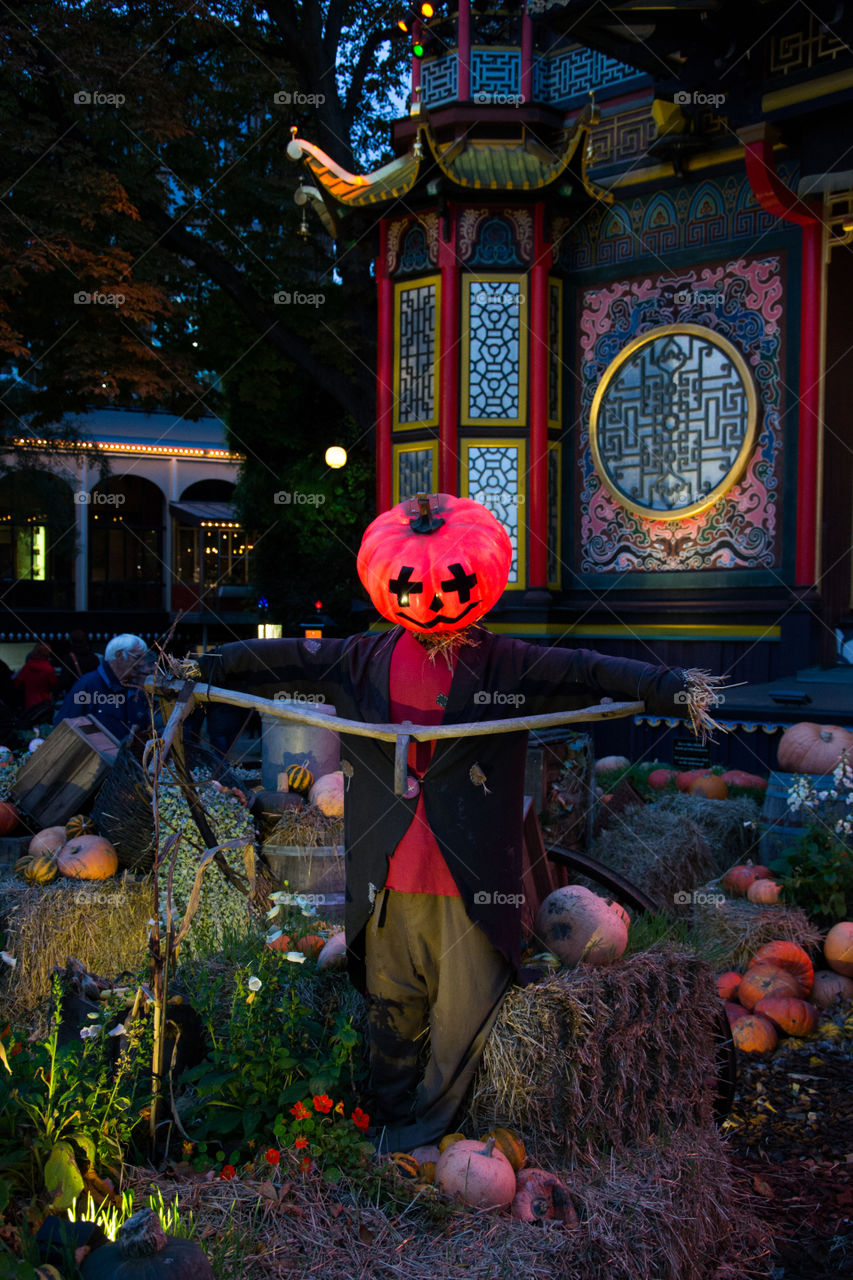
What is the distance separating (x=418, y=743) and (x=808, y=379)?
7063 millimetres

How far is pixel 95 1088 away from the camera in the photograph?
308cm

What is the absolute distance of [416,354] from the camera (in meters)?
11.0

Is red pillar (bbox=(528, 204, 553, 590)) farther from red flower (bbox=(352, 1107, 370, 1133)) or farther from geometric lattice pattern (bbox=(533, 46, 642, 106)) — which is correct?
red flower (bbox=(352, 1107, 370, 1133))

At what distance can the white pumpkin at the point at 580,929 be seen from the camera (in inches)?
146

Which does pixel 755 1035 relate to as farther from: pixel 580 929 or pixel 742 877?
pixel 580 929

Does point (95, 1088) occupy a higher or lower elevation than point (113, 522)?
lower

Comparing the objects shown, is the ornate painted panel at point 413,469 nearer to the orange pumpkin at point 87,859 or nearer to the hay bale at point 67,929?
the orange pumpkin at point 87,859

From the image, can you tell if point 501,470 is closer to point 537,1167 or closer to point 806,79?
point 806,79

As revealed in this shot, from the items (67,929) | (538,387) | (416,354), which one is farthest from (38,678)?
(67,929)

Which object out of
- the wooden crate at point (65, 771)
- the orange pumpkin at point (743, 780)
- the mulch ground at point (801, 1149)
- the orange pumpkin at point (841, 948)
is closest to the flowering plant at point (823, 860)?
Result: the orange pumpkin at point (841, 948)

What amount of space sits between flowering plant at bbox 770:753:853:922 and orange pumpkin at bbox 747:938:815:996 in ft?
1.42

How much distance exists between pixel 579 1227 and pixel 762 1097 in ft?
6.41

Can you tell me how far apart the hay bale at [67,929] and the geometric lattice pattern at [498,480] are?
6.07 m

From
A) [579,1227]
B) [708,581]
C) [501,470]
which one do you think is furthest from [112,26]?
[579,1227]
